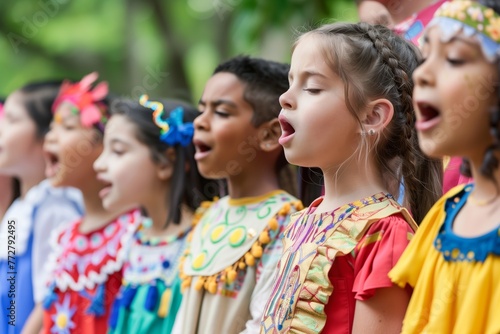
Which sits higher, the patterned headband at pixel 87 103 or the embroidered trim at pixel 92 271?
the patterned headband at pixel 87 103

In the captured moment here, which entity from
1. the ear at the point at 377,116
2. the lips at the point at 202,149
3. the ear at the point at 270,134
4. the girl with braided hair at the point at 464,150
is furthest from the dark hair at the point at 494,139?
the lips at the point at 202,149

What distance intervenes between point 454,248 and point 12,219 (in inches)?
119

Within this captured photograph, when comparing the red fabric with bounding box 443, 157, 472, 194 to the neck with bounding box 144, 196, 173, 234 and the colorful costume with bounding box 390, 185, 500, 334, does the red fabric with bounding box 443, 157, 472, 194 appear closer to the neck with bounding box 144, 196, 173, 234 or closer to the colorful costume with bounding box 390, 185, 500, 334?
the colorful costume with bounding box 390, 185, 500, 334

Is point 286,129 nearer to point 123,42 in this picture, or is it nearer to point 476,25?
point 476,25

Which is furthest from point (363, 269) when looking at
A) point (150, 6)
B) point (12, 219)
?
point (150, 6)

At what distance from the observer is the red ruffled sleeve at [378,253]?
2125 mm

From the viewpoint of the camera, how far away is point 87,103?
4.30 metres

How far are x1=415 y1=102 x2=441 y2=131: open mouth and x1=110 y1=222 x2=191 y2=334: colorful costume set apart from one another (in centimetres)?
172

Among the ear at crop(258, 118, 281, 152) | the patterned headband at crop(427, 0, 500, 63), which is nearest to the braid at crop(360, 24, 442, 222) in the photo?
the patterned headband at crop(427, 0, 500, 63)

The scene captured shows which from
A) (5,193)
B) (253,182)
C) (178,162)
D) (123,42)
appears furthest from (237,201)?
(123,42)

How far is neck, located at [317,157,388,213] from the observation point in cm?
243

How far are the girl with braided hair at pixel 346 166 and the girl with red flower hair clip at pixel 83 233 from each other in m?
1.48

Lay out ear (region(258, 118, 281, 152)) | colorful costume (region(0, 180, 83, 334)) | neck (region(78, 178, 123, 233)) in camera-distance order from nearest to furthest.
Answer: ear (region(258, 118, 281, 152))
neck (region(78, 178, 123, 233))
colorful costume (region(0, 180, 83, 334))

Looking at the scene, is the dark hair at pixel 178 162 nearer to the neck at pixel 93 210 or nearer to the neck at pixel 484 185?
the neck at pixel 93 210
